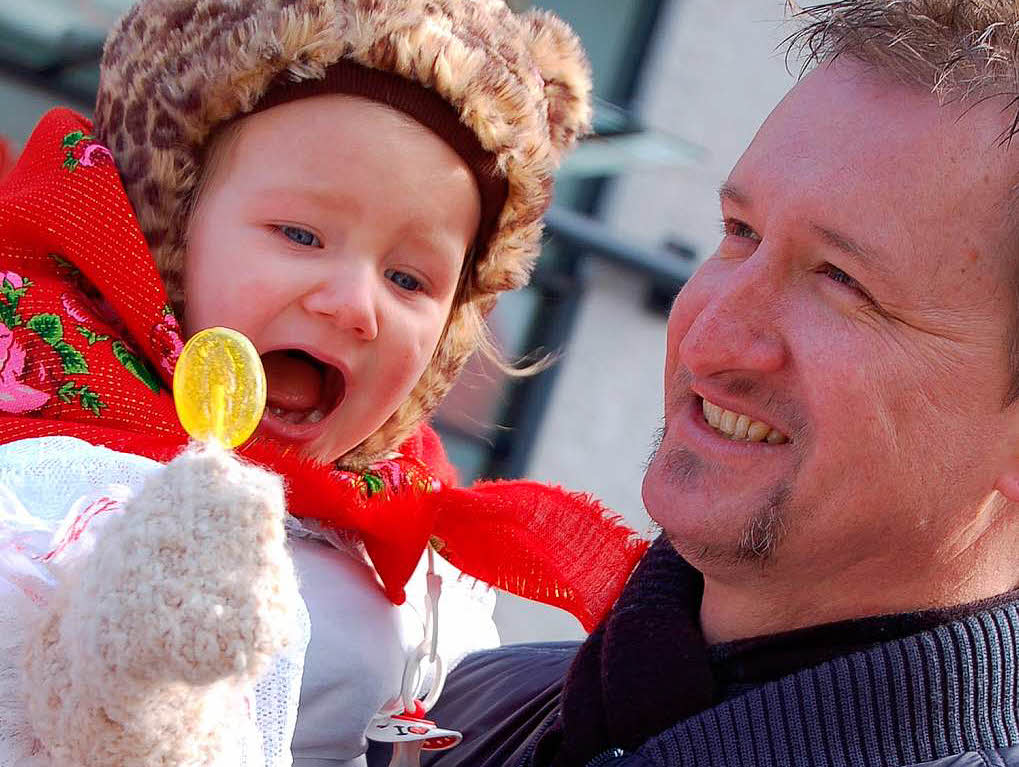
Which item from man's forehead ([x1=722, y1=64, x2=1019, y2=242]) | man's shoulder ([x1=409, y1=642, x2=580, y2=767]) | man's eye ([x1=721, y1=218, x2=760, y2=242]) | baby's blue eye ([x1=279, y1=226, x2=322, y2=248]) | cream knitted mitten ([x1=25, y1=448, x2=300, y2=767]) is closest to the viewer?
cream knitted mitten ([x1=25, y1=448, x2=300, y2=767])

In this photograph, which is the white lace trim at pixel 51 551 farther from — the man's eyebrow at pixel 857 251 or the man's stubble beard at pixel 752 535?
the man's eyebrow at pixel 857 251

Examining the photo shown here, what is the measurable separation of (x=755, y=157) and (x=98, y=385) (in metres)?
0.93

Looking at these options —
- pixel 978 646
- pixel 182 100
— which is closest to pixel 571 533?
pixel 978 646

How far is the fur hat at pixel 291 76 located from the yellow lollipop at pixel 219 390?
741 mm

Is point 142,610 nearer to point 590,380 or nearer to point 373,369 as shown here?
point 373,369

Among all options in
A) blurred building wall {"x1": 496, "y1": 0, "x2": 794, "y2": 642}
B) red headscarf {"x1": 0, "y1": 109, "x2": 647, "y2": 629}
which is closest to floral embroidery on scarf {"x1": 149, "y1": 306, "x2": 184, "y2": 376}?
red headscarf {"x1": 0, "y1": 109, "x2": 647, "y2": 629}

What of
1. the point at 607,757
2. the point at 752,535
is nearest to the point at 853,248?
the point at 752,535

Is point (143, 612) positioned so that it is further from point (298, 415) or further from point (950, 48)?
point (950, 48)

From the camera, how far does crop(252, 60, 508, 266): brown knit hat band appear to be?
2.02m

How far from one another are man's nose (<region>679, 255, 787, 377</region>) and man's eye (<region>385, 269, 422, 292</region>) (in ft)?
1.93

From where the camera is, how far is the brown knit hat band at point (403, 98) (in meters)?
2.02

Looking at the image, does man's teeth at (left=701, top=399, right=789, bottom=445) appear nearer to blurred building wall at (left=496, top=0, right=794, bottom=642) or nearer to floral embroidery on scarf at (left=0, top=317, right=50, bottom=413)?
floral embroidery on scarf at (left=0, top=317, right=50, bottom=413)

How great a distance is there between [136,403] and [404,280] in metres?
0.53

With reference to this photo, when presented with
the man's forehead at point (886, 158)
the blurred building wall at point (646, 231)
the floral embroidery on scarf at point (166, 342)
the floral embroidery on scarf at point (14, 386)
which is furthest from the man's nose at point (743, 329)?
the blurred building wall at point (646, 231)
